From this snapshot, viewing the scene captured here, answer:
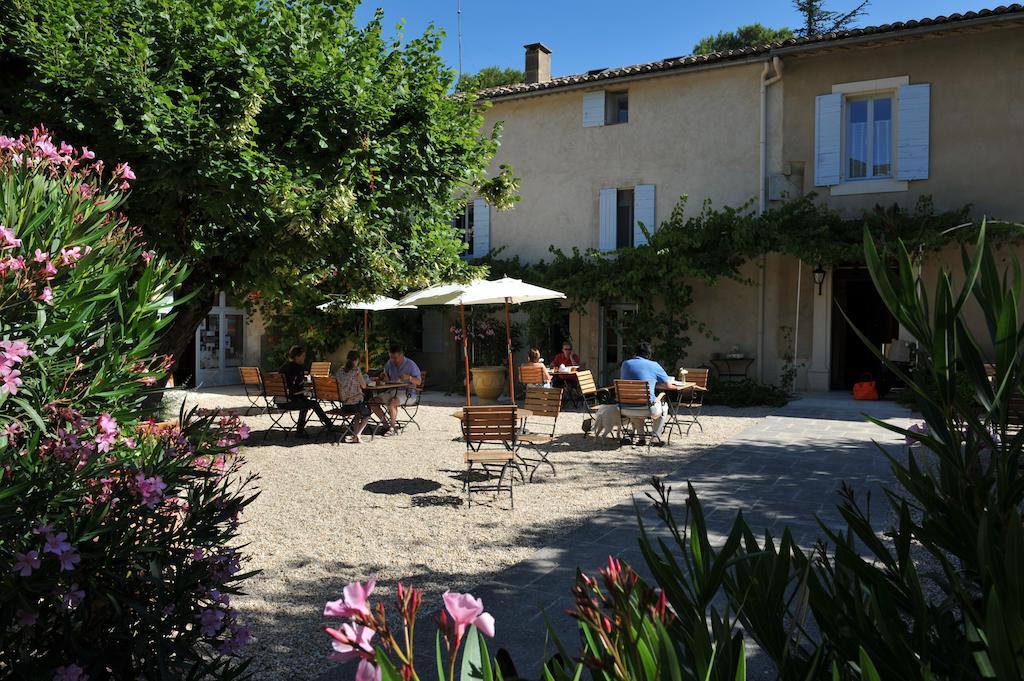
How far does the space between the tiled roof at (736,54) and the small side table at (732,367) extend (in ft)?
19.4

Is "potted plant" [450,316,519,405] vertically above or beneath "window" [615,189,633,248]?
beneath

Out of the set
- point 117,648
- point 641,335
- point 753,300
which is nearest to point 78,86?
point 117,648

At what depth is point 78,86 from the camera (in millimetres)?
6242

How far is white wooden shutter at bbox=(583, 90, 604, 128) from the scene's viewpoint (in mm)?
16891

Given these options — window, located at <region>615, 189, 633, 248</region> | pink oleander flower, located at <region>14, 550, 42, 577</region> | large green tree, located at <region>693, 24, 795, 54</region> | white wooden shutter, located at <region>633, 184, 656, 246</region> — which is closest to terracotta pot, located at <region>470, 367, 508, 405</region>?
window, located at <region>615, 189, 633, 248</region>

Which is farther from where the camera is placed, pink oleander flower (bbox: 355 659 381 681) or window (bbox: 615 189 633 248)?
window (bbox: 615 189 633 248)

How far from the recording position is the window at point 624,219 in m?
17.0

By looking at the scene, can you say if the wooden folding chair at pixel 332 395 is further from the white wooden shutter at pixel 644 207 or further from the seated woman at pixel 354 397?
the white wooden shutter at pixel 644 207

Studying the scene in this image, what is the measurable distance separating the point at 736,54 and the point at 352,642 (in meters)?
16.3

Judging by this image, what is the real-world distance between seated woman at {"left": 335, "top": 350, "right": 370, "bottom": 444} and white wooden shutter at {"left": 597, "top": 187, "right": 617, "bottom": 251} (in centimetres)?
830

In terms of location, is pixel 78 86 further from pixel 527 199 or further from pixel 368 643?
pixel 527 199

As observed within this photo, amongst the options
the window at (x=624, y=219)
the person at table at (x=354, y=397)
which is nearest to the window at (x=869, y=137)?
the window at (x=624, y=219)

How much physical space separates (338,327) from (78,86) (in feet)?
41.4

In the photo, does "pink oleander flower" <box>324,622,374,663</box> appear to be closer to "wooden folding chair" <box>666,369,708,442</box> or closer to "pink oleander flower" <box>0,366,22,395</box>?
"pink oleander flower" <box>0,366,22,395</box>
